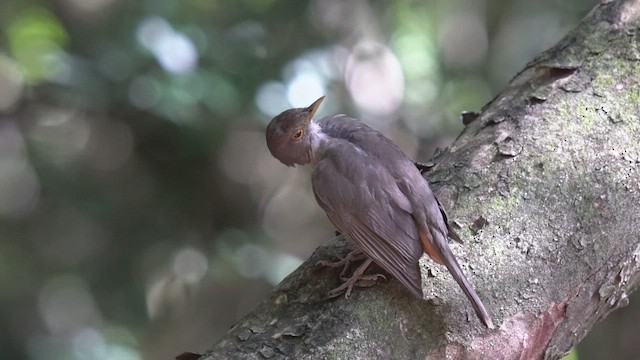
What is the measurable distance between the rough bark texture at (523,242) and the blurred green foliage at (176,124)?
1.31 m

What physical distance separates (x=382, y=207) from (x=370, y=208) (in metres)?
0.04

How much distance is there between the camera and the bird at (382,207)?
175cm

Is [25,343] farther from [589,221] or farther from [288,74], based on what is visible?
[589,221]

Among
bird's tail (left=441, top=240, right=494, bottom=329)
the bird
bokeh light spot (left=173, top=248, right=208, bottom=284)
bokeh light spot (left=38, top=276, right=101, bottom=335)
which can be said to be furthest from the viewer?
bokeh light spot (left=173, top=248, right=208, bottom=284)

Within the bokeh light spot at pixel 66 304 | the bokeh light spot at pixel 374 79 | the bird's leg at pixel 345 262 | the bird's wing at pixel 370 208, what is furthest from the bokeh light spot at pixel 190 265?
the bird's leg at pixel 345 262

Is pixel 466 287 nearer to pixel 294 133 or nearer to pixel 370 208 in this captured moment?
pixel 370 208

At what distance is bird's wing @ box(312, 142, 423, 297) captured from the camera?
1.81 m

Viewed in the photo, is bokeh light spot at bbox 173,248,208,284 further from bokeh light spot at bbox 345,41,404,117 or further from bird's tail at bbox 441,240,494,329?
bird's tail at bbox 441,240,494,329

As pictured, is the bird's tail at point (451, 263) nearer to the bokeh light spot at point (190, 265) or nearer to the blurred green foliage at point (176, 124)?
the blurred green foliage at point (176, 124)

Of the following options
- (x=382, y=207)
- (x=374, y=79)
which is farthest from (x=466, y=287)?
(x=374, y=79)

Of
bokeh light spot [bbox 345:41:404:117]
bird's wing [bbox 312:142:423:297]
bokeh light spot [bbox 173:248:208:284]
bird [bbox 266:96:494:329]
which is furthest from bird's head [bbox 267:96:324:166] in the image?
bokeh light spot [bbox 345:41:404:117]

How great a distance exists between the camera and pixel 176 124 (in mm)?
3135

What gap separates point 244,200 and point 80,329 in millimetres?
1364

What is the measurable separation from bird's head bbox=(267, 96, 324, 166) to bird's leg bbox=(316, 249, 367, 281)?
1.84ft
